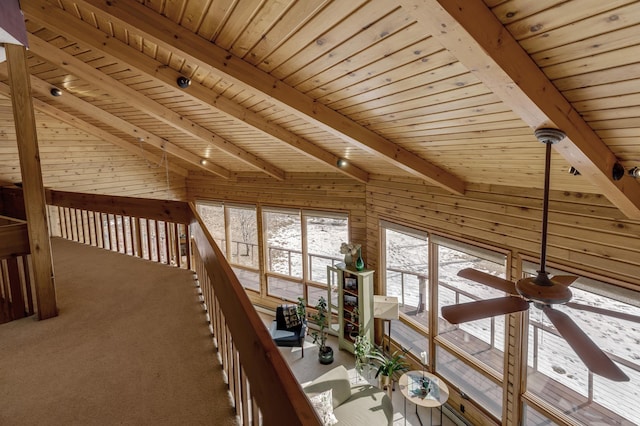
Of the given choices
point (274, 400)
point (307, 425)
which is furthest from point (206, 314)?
point (307, 425)

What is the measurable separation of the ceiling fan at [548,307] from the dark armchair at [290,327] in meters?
5.17

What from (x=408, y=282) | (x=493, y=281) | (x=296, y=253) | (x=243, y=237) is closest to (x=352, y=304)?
(x=408, y=282)

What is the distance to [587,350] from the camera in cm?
179

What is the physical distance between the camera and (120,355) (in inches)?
92.0

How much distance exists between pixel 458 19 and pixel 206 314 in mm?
2619

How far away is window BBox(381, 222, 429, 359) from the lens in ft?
20.4

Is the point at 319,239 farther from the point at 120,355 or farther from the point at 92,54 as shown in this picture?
the point at 120,355

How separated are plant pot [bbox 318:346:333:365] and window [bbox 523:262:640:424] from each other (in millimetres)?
3126

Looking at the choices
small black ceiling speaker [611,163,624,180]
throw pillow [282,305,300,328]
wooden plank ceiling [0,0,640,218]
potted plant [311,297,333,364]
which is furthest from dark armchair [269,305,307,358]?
small black ceiling speaker [611,163,624,180]

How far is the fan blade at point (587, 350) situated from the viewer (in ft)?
5.49

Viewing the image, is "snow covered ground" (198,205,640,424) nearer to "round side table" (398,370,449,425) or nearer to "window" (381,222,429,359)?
"window" (381,222,429,359)

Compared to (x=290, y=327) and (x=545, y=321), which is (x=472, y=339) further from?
(x=290, y=327)

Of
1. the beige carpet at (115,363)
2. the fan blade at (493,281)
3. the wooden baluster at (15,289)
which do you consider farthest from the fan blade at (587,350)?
the wooden baluster at (15,289)

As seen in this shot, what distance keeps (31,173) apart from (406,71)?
8.92 feet
